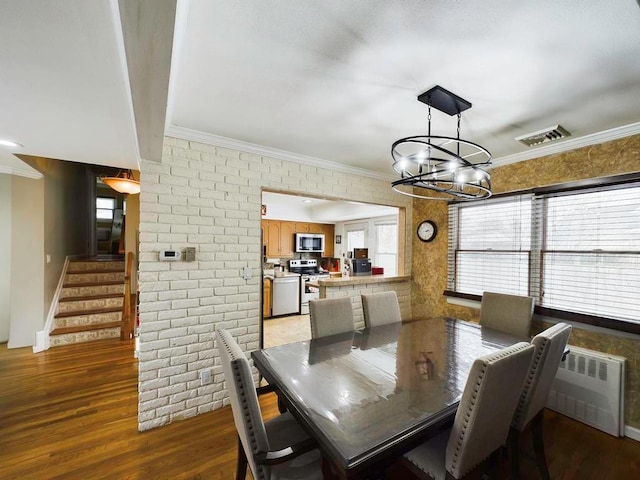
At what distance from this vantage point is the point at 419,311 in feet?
12.1

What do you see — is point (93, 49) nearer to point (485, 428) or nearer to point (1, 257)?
point (485, 428)

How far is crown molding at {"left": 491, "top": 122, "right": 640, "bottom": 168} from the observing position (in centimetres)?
213

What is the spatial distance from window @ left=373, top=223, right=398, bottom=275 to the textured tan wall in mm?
1947

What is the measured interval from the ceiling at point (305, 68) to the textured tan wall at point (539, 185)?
0.16 metres

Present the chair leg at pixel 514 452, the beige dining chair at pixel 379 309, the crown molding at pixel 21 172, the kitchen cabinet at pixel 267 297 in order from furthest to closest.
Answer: the kitchen cabinet at pixel 267 297, the crown molding at pixel 21 172, the beige dining chair at pixel 379 309, the chair leg at pixel 514 452

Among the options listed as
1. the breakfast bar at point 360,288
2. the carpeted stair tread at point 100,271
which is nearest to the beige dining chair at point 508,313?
the breakfast bar at point 360,288

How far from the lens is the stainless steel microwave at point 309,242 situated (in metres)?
6.44

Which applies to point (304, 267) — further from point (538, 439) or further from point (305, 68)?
point (305, 68)

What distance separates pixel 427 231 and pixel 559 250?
1375 millimetres

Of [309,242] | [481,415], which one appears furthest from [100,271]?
[481,415]

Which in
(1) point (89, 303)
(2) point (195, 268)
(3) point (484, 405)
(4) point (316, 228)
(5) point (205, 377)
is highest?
(4) point (316, 228)

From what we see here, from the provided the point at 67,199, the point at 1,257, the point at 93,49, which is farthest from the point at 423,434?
the point at 67,199

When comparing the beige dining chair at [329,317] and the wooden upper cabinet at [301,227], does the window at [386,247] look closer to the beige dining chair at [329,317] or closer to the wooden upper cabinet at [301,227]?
the wooden upper cabinet at [301,227]

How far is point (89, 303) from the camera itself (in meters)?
4.42
